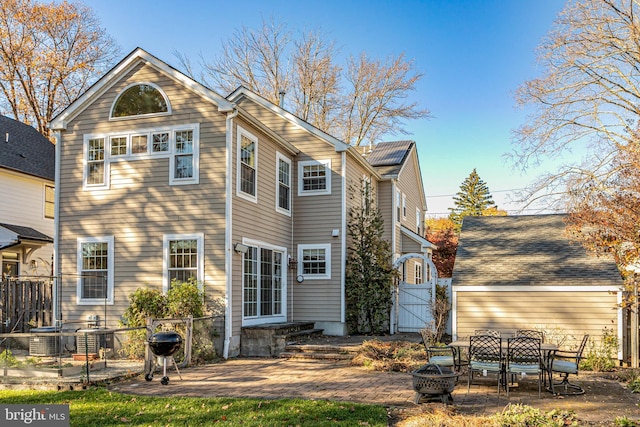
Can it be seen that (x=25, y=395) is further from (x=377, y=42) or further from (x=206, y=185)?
(x=377, y=42)

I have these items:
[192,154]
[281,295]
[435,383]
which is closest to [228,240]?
[192,154]

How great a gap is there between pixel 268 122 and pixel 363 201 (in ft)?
12.9

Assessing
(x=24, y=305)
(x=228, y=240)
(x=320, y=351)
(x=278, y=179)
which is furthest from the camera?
(x=278, y=179)

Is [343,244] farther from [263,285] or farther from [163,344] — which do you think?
[163,344]

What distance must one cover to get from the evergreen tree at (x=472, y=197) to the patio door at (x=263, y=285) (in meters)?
40.0

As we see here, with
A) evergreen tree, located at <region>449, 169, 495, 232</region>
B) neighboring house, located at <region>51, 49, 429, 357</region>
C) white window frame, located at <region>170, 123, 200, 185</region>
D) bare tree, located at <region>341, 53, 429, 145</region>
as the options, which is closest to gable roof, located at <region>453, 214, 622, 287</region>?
neighboring house, located at <region>51, 49, 429, 357</region>

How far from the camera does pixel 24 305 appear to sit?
584 inches

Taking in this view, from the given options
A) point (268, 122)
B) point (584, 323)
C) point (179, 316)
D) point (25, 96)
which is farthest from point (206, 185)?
point (25, 96)

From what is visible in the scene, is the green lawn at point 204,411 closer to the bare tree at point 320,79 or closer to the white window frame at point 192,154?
the white window frame at point 192,154

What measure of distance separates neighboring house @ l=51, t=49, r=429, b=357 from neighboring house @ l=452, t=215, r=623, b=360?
400 centimetres

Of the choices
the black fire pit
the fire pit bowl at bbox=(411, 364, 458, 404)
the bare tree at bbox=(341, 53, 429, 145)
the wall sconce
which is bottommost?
the fire pit bowl at bbox=(411, 364, 458, 404)

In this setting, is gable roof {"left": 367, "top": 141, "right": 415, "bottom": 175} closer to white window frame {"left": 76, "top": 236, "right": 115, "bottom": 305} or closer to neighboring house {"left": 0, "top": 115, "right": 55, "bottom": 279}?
white window frame {"left": 76, "top": 236, "right": 115, "bottom": 305}

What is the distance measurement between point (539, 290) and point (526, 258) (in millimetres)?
1576

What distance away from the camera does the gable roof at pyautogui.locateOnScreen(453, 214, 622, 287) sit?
13.6 m
